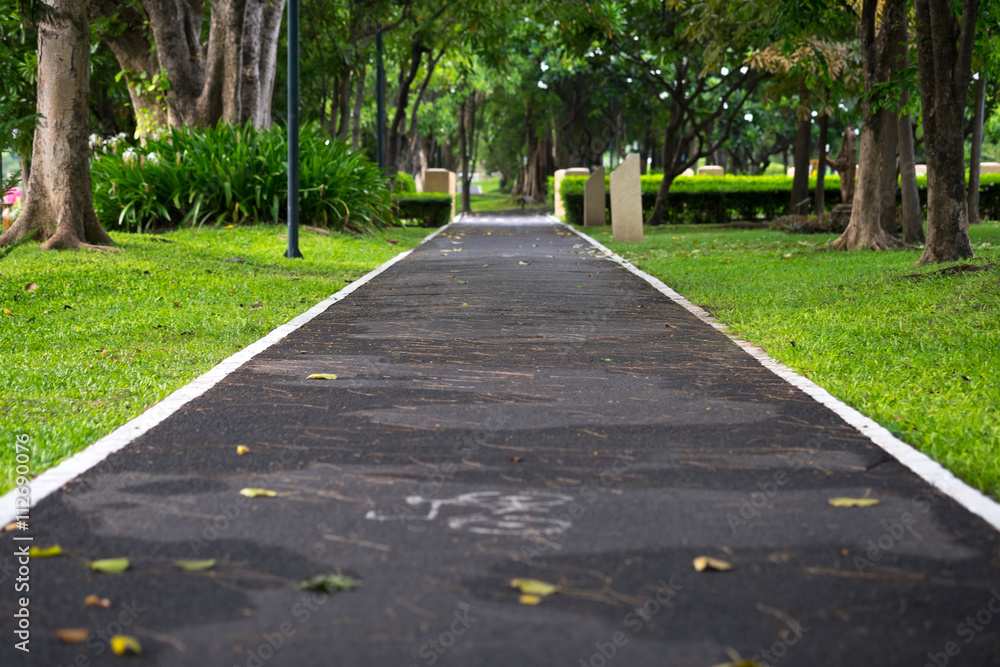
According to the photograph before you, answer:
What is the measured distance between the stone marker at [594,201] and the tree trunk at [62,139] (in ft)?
48.7

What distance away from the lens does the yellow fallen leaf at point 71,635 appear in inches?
111

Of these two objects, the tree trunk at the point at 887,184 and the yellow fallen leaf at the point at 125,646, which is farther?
the tree trunk at the point at 887,184

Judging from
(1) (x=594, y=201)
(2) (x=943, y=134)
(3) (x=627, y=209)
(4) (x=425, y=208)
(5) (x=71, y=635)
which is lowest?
(5) (x=71, y=635)

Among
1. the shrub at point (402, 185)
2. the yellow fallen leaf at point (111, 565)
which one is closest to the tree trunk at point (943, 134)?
the yellow fallen leaf at point (111, 565)

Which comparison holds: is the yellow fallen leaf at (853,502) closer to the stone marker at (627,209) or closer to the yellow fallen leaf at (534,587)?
the yellow fallen leaf at (534,587)

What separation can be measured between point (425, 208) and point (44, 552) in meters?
24.8

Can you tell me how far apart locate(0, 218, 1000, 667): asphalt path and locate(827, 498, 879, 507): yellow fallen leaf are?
3cm

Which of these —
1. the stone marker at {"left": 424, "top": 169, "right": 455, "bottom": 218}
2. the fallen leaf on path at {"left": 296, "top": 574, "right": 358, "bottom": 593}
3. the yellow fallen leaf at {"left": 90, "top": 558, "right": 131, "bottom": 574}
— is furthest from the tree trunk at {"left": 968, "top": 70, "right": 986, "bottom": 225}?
the yellow fallen leaf at {"left": 90, "top": 558, "right": 131, "bottom": 574}

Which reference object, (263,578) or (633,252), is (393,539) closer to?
(263,578)

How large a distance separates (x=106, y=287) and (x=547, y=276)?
5285 mm

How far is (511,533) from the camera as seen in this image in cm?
365

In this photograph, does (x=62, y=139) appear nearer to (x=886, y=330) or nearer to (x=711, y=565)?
(x=886, y=330)

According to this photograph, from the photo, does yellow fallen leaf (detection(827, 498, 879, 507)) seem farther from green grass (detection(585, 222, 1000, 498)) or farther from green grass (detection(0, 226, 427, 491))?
green grass (detection(0, 226, 427, 491))

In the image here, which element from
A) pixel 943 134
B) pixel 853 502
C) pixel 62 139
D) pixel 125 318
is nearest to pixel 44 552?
pixel 853 502
